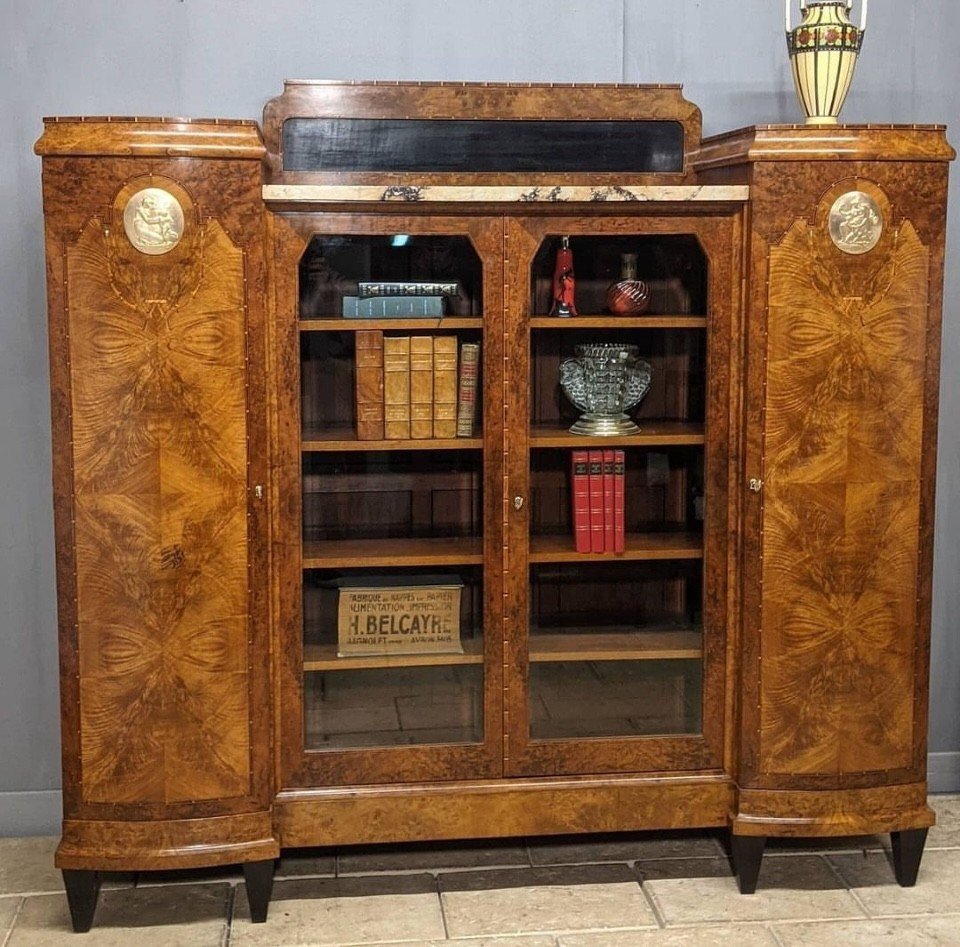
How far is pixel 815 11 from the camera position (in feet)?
10.8

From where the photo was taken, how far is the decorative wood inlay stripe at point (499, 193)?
3.07 m

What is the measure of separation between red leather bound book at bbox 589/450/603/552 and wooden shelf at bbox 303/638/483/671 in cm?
37

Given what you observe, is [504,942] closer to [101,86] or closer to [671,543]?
[671,543]

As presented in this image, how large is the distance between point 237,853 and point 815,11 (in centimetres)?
239

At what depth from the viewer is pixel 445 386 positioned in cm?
328

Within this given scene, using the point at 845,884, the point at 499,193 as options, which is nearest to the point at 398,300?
the point at 499,193

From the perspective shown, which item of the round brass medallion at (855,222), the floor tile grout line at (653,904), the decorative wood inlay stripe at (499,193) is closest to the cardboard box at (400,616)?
the floor tile grout line at (653,904)

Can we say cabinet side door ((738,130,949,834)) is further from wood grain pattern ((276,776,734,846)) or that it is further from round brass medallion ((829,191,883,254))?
wood grain pattern ((276,776,734,846))

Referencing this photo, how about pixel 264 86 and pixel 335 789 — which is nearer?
pixel 335 789

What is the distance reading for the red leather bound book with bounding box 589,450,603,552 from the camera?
3.33 meters

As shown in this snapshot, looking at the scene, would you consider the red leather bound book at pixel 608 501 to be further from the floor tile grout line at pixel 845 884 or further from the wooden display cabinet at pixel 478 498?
the floor tile grout line at pixel 845 884

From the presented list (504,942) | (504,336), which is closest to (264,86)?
(504,336)

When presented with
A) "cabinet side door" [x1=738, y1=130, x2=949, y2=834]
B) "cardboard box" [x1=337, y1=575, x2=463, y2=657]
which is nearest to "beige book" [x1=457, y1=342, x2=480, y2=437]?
"cardboard box" [x1=337, y1=575, x2=463, y2=657]

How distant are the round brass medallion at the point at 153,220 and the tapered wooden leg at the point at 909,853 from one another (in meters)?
2.23
